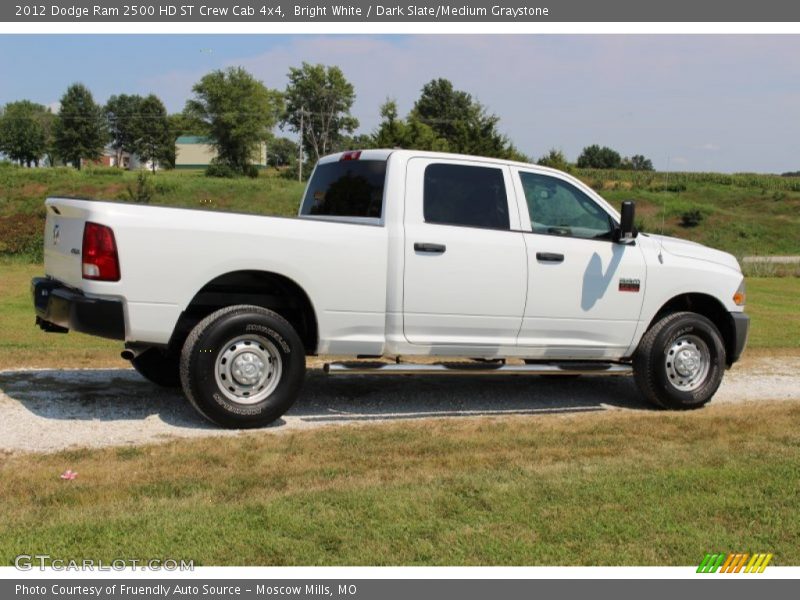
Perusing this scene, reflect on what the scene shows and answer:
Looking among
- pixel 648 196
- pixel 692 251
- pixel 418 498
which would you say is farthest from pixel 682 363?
pixel 648 196

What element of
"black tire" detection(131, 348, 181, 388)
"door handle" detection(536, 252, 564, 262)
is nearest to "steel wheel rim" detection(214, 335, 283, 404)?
"black tire" detection(131, 348, 181, 388)

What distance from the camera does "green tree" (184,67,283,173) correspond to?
81250 millimetres

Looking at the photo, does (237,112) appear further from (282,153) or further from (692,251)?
(692,251)

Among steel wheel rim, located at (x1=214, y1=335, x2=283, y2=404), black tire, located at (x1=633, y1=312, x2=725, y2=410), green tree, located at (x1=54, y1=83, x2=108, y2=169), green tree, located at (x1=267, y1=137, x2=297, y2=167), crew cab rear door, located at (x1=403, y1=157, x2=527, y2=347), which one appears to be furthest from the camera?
green tree, located at (x1=267, y1=137, x2=297, y2=167)

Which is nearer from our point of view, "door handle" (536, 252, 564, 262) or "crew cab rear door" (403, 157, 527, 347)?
"crew cab rear door" (403, 157, 527, 347)

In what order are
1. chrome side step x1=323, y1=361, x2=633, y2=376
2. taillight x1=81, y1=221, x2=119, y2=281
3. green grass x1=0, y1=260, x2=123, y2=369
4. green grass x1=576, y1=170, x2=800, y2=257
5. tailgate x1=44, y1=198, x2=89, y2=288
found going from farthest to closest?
1. green grass x1=576, y1=170, x2=800, y2=257
2. green grass x1=0, y1=260, x2=123, y2=369
3. chrome side step x1=323, y1=361, x2=633, y2=376
4. tailgate x1=44, y1=198, x2=89, y2=288
5. taillight x1=81, y1=221, x2=119, y2=281

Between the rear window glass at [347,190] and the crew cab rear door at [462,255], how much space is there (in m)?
0.30

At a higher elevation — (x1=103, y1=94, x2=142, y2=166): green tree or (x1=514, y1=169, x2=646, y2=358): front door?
(x1=103, y1=94, x2=142, y2=166): green tree

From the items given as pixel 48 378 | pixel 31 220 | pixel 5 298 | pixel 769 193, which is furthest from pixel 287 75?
pixel 48 378

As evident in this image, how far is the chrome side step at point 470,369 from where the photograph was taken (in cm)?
686

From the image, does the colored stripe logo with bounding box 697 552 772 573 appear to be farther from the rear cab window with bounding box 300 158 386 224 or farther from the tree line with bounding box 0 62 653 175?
the tree line with bounding box 0 62 653 175

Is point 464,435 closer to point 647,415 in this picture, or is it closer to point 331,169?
point 647,415

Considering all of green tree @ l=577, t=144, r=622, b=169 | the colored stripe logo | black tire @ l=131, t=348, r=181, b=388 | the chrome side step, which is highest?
green tree @ l=577, t=144, r=622, b=169

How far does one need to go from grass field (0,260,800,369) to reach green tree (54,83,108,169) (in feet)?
245
